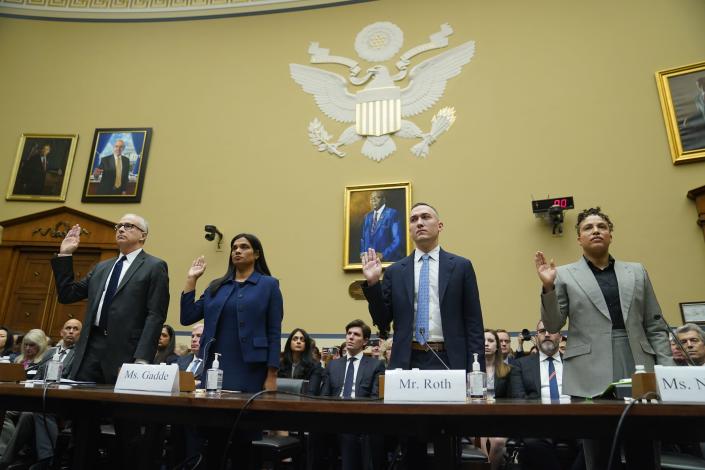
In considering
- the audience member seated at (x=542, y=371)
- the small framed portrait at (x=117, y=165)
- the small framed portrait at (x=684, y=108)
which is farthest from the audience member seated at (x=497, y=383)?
the small framed portrait at (x=117, y=165)

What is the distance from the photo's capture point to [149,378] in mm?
2029

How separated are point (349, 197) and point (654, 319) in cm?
545

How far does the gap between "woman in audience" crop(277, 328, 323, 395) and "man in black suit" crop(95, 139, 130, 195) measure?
4.51m

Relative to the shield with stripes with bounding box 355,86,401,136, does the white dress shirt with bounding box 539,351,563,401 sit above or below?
below

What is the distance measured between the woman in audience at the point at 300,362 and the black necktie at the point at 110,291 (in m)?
2.24

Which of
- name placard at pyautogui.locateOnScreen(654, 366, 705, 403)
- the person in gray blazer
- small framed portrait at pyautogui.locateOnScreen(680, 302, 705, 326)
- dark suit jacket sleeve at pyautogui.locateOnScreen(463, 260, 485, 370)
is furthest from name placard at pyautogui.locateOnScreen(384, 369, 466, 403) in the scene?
small framed portrait at pyautogui.locateOnScreen(680, 302, 705, 326)

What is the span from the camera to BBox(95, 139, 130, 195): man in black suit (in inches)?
324

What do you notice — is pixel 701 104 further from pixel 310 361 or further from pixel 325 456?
pixel 325 456

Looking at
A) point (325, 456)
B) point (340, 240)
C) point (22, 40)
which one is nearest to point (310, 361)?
point (325, 456)

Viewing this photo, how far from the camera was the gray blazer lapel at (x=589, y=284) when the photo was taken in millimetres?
2447

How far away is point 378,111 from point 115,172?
429 cm

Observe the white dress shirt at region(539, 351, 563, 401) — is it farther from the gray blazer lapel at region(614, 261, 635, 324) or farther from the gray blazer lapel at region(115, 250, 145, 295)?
the gray blazer lapel at region(115, 250, 145, 295)

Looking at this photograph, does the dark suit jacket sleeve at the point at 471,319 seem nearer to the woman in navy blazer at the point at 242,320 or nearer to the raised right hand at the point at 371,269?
the raised right hand at the point at 371,269

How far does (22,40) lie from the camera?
920cm
